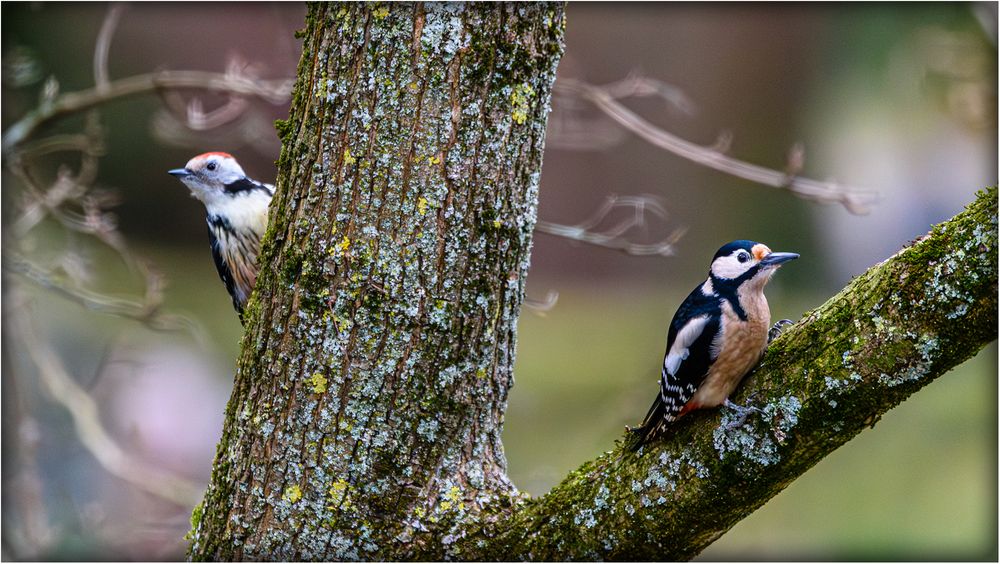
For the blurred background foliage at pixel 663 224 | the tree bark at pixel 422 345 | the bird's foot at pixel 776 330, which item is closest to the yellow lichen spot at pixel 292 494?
the tree bark at pixel 422 345

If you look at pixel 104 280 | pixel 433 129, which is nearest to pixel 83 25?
pixel 104 280

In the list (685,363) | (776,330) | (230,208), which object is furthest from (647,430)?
(230,208)

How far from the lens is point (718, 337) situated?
88.1 inches

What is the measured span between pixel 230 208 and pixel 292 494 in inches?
63.4

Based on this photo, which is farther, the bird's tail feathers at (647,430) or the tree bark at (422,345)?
the bird's tail feathers at (647,430)

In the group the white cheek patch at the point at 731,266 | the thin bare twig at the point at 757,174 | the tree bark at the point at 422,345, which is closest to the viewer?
the tree bark at the point at 422,345

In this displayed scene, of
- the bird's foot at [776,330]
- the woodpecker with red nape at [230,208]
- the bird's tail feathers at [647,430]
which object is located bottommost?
the bird's tail feathers at [647,430]

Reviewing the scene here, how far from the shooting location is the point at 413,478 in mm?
2184

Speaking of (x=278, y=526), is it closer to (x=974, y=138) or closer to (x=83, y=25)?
(x=83, y=25)

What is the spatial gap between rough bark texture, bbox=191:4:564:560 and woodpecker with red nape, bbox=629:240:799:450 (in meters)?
0.40

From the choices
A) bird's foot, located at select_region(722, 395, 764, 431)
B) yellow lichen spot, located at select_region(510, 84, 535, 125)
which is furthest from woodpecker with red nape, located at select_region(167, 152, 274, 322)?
bird's foot, located at select_region(722, 395, 764, 431)

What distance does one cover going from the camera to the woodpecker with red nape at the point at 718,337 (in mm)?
2115

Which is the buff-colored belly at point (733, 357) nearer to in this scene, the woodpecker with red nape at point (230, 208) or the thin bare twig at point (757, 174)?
the thin bare twig at point (757, 174)

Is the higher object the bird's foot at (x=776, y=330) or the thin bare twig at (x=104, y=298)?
the thin bare twig at (x=104, y=298)
